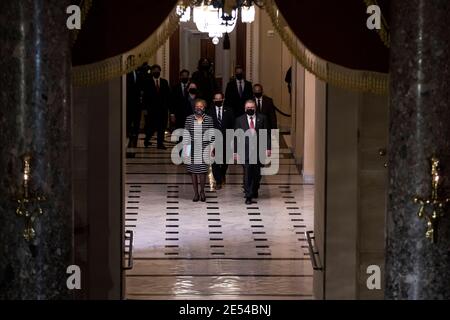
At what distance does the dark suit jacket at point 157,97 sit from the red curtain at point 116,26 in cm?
1252

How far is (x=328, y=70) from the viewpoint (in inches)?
302

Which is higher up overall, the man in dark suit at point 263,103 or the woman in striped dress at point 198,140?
the man in dark suit at point 263,103

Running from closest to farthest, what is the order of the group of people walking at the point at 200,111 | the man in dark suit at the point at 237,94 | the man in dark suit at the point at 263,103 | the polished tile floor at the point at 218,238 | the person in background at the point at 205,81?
1. the polished tile floor at the point at 218,238
2. the group of people walking at the point at 200,111
3. the man in dark suit at the point at 263,103
4. the man in dark suit at the point at 237,94
5. the person in background at the point at 205,81

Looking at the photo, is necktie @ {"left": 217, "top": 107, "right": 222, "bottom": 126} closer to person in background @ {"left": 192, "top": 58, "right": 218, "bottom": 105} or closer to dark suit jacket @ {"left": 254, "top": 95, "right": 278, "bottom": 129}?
dark suit jacket @ {"left": 254, "top": 95, "right": 278, "bottom": 129}

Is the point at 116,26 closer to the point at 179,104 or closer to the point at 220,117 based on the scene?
the point at 220,117

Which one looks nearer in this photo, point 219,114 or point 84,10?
point 84,10

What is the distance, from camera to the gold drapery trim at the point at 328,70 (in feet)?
24.4

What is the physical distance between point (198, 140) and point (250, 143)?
66 centimetres

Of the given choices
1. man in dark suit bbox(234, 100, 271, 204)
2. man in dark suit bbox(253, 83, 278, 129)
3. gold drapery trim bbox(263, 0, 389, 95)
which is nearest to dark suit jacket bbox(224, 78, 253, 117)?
man in dark suit bbox(253, 83, 278, 129)

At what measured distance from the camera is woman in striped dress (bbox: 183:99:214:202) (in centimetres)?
1485

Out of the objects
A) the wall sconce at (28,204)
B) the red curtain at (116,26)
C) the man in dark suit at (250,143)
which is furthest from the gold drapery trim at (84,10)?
the man in dark suit at (250,143)

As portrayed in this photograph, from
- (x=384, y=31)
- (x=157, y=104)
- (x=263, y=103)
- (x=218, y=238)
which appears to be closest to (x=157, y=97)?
(x=157, y=104)

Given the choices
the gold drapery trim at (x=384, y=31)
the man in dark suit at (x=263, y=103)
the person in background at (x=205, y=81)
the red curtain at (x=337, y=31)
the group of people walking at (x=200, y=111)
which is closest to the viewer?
the gold drapery trim at (x=384, y=31)

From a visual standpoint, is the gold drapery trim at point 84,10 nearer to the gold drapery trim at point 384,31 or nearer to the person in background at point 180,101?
the gold drapery trim at point 384,31
